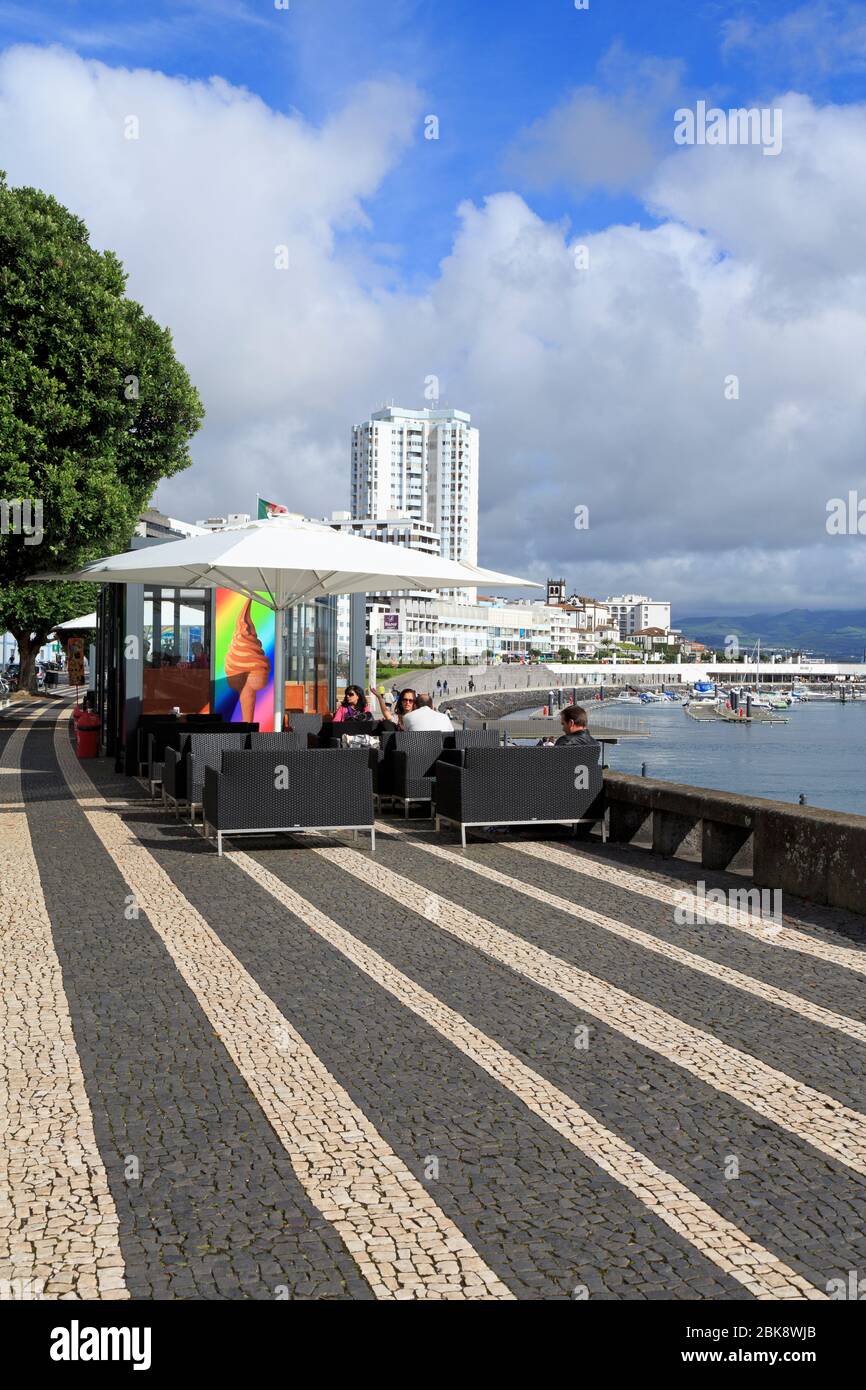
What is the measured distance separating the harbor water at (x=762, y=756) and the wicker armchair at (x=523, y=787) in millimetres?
32693

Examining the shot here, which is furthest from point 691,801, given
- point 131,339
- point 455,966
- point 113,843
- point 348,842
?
point 131,339

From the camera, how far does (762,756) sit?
294ft

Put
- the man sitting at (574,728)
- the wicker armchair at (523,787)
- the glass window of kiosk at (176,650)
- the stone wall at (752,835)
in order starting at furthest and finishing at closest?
the glass window of kiosk at (176,650)
the man sitting at (574,728)
the wicker armchair at (523,787)
the stone wall at (752,835)

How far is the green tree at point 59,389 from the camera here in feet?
63.3

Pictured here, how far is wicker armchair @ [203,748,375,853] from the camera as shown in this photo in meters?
10.1

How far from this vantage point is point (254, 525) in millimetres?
13375

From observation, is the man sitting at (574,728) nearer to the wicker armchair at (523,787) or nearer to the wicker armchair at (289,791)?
the wicker armchair at (523,787)

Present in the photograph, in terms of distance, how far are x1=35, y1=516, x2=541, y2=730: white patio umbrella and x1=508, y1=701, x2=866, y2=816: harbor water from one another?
32129mm

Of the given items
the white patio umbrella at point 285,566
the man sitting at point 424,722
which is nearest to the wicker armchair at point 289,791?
the white patio umbrella at point 285,566

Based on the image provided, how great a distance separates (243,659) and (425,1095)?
1579 centimetres

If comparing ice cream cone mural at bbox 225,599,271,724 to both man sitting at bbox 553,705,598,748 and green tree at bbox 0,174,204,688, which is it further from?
man sitting at bbox 553,705,598,748

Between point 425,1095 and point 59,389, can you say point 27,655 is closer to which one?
point 59,389

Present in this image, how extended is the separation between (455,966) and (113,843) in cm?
517

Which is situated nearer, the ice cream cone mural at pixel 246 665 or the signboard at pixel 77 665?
the ice cream cone mural at pixel 246 665
